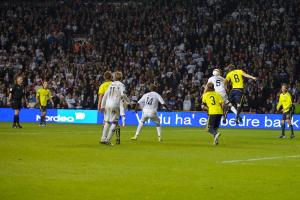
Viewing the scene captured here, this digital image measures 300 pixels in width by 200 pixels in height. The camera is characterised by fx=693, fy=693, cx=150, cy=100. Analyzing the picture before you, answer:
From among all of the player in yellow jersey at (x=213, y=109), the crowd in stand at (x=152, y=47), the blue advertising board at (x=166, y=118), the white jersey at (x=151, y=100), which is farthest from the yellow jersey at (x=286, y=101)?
the crowd in stand at (x=152, y=47)

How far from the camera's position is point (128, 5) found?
173ft

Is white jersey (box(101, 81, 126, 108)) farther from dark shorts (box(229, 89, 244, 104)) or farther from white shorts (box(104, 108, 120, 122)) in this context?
dark shorts (box(229, 89, 244, 104))

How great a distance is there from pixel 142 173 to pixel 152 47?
33.8 metres

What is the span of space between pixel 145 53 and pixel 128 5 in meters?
7.55

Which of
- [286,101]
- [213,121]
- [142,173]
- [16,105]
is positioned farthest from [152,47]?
[142,173]

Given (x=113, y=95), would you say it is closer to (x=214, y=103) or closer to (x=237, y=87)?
(x=214, y=103)

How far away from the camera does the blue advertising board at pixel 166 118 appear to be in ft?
129

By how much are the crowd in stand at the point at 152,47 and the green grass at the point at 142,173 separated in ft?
72.2

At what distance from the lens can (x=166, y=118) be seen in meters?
41.5

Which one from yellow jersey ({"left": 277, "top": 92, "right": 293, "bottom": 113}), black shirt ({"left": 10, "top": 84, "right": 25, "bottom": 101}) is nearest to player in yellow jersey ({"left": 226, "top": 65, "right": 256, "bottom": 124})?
yellow jersey ({"left": 277, "top": 92, "right": 293, "bottom": 113})

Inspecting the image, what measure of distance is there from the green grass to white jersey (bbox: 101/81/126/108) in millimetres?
1540

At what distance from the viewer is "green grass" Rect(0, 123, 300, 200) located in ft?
35.8

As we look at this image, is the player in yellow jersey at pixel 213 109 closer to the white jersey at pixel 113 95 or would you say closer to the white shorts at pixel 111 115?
the white jersey at pixel 113 95

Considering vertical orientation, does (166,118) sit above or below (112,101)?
below
